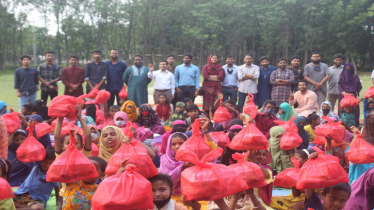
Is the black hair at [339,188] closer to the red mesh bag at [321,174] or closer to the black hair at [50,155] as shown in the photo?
the red mesh bag at [321,174]

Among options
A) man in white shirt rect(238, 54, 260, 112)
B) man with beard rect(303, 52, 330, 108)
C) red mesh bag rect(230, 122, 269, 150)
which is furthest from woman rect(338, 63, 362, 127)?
red mesh bag rect(230, 122, 269, 150)

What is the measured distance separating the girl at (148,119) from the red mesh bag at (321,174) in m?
4.77

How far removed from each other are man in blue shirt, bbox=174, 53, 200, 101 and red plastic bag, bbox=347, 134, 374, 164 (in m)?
5.79

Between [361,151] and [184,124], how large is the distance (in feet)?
8.51

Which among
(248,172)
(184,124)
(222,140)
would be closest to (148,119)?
(184,124)

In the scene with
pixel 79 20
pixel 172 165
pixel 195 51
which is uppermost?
pixel 79 20

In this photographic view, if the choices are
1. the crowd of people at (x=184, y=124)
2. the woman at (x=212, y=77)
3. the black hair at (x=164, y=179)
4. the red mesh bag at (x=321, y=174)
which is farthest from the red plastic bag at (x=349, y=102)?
the black hair at (x=164, y=179)

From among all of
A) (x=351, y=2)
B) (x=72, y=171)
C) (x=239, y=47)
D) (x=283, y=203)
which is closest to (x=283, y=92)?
(x=283, y=203)

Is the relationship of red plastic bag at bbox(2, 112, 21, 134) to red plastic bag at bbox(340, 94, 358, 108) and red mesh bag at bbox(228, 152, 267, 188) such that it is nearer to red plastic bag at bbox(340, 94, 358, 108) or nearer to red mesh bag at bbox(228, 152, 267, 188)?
red mesh bag at bbox(228, 152, 267, 188)

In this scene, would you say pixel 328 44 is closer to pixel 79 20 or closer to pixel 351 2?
pixel 351 2

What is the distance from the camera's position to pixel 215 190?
8.04ft

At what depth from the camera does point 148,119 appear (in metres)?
7.67

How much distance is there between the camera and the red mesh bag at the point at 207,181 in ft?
7.98

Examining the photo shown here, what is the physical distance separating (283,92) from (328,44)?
27.8 metres
